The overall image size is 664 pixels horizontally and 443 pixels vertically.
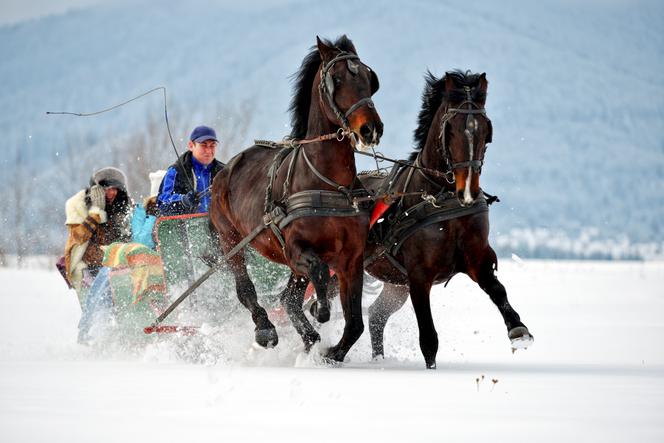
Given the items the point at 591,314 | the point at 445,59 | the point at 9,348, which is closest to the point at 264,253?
the point at 9,348

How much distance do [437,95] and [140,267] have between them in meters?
3.18

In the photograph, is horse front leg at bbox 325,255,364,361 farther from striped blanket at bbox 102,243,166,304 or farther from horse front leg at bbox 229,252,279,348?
striped blanket at bbox 102,243,166,304

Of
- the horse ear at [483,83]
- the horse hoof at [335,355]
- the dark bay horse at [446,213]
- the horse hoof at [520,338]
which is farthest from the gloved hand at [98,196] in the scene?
the horse hoof at [520,338]

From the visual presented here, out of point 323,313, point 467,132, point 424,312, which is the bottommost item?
point 323,313

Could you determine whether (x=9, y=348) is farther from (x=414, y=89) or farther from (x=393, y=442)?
(x=414, y=89)

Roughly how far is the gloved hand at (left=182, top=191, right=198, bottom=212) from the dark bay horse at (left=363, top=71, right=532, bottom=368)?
2069mm

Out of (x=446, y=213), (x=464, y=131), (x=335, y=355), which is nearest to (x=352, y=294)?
(x=335, y=355)

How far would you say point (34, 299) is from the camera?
61.3ft

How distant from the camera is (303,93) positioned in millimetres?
8188

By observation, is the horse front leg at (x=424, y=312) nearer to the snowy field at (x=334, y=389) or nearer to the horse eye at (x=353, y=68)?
the snowy field at (x=334, y=389)

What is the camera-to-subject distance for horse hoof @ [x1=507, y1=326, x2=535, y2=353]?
745 cm

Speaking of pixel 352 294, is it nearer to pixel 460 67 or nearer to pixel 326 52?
pixel 326 52

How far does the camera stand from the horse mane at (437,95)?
25.7 feet

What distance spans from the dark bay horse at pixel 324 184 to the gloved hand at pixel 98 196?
274cm
